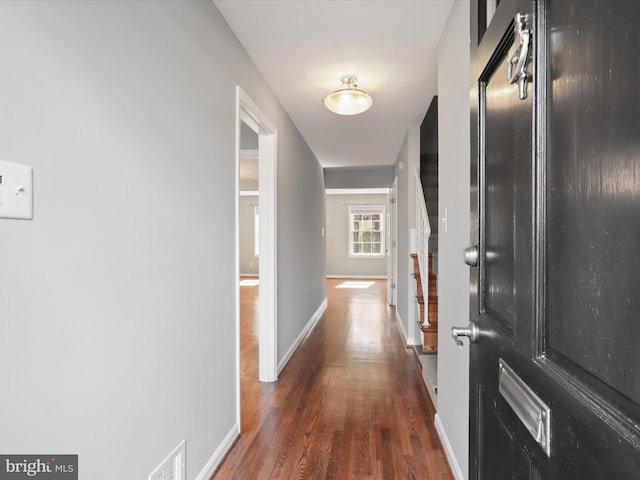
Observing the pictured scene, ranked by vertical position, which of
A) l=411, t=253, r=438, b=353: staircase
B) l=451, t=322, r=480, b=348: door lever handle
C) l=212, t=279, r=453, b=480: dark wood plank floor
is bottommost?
l=212, t=279, r=453, b=480: dark wood plank floor

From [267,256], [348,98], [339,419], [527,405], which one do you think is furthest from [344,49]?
[339,419]

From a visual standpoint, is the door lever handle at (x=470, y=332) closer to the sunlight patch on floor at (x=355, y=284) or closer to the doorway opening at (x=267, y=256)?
the doorway opening at (x=267, y=256)

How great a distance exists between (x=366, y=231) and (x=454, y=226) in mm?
8719

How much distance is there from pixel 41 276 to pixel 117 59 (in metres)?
0.70

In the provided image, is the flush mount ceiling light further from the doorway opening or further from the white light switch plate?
the white light switch plate

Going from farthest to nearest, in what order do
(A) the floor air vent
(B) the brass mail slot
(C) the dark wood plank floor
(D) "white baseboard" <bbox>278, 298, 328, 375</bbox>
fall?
(D) "white baseboard" <bbox>278, 298, 328, 375</bbox>
(C) the dark wood plank floor
(A) the floor air vent
(B) the brass mail slot

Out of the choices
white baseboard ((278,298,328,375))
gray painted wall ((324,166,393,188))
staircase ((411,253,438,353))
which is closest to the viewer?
staircase ((411,253,438,353))

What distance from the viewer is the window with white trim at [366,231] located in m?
10.5

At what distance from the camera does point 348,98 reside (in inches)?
103

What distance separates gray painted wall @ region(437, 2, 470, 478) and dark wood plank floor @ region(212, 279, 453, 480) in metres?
0.26

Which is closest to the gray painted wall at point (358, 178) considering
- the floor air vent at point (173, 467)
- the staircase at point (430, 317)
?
the staircase at point (430, 317)

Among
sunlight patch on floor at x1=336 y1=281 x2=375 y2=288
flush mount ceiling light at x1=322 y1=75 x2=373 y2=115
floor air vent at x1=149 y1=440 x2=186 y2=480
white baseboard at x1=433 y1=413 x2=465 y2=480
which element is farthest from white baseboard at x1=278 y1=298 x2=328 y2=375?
sunlight patch on floor at x1=336 y1=281 x2=375 y2=288
